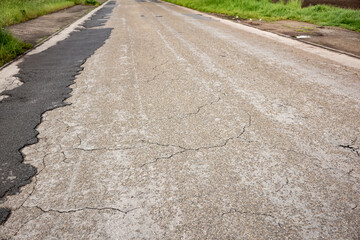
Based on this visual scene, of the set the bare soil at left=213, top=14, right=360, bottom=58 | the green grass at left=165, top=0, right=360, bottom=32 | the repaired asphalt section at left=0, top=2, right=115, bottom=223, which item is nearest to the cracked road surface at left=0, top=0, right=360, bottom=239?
the repaired asphalt section at left=0, top=2, right=115, bottom=223

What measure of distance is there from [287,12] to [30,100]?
15.4 meters

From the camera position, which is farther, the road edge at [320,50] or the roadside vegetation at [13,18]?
A: the roadside vegetation at [13,18]

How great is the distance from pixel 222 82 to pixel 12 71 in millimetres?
5264

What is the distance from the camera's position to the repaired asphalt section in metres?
2.61

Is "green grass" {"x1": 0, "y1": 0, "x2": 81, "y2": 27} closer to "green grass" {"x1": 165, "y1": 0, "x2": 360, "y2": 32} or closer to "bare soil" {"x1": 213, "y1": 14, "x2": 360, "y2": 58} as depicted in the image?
"green grass" {"x1": 165, "y1": 0, "x2": 360, "y2": 32}

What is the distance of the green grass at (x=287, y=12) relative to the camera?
11375 mm

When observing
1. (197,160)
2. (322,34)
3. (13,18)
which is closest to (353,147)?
(197,160)

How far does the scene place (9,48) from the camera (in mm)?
7262

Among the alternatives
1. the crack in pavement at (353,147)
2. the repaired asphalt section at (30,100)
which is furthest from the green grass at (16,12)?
the crack in pavement at (353,147)

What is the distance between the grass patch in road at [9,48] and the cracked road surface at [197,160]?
343 cm

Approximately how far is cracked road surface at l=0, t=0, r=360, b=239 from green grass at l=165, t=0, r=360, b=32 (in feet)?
26.9

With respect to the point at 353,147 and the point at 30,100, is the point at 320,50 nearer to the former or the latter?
the point at 353,147

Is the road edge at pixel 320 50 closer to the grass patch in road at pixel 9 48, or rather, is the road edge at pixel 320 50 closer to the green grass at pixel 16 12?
the grass patch in road at pixel 9 48

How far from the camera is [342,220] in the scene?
1.96 metres
